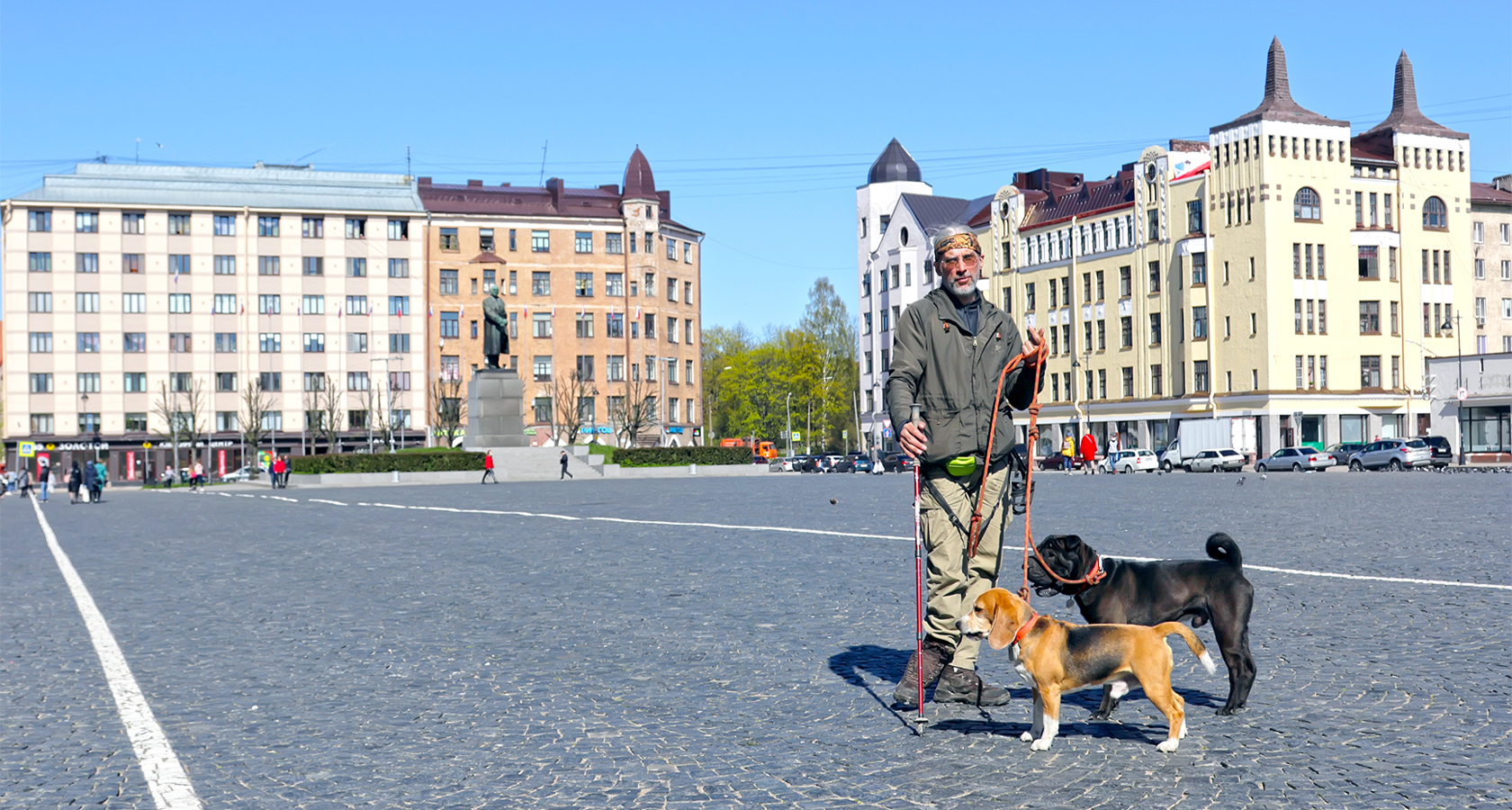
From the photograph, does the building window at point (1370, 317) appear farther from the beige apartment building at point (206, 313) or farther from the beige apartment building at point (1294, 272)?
the beige apartment building at point (206, 313)

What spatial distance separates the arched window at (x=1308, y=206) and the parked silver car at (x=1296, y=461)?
51.2 ft

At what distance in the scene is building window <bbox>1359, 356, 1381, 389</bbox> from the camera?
75.8 meters

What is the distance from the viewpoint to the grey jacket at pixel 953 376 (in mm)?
6414

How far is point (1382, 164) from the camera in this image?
7694 cm

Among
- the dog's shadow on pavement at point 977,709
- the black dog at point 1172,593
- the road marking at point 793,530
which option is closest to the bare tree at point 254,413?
the road marking at point 793,530

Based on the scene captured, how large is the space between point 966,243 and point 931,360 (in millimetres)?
521

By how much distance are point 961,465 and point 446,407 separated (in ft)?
282

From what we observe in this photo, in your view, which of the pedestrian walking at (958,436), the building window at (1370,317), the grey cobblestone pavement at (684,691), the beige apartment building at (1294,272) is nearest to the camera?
the grey cobblestone pavement at (684,691)

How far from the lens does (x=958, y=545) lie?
646cm

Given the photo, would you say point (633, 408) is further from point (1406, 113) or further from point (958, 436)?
point (958, 436)

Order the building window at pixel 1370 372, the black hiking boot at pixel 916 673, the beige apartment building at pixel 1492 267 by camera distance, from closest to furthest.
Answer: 1. the black hiking boot at pixel 916 673
2. the building window at pixel 1370 372
3. the beige apartment building at pixel 1492 267

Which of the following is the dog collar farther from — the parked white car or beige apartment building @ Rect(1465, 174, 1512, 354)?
beige apartment building @ Rect(1465, 174, 1512, 354)

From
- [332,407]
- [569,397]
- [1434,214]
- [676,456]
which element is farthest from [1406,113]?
[332,407]

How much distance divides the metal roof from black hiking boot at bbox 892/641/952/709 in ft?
324
